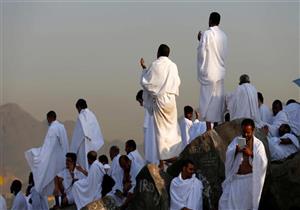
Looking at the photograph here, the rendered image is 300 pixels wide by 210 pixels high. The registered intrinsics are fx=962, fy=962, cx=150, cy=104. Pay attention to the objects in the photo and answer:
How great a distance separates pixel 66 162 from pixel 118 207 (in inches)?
131

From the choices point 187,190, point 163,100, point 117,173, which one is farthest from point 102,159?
point 187,190

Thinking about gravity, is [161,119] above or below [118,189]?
above

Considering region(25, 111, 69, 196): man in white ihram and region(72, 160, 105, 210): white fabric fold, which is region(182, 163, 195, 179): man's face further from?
region(25, 111, 69, 196): man in white ihram

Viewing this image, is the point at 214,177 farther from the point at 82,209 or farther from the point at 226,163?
the point at 82,209

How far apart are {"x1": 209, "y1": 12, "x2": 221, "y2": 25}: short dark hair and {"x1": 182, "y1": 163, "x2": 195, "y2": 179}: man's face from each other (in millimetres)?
4417

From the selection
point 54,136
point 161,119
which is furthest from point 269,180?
point 54,136

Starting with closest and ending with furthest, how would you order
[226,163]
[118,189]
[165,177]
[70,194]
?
[226,163] → [165,177] → [118,189] → [70,194]

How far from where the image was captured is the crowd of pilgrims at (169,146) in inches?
734

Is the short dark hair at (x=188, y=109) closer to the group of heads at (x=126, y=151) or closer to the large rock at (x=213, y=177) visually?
the group of heads at (x=126, y=151)

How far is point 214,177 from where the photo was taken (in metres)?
20.2

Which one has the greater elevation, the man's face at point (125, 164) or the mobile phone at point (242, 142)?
the mobile phone at point (242, 142)

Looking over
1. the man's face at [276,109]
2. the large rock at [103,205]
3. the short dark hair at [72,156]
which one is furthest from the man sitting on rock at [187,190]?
the man's face at [276,109]

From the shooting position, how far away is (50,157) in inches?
963

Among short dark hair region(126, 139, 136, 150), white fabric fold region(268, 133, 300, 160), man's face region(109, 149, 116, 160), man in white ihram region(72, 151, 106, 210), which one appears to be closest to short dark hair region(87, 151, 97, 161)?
man in white ihram region(72, 151, 106, 210)
